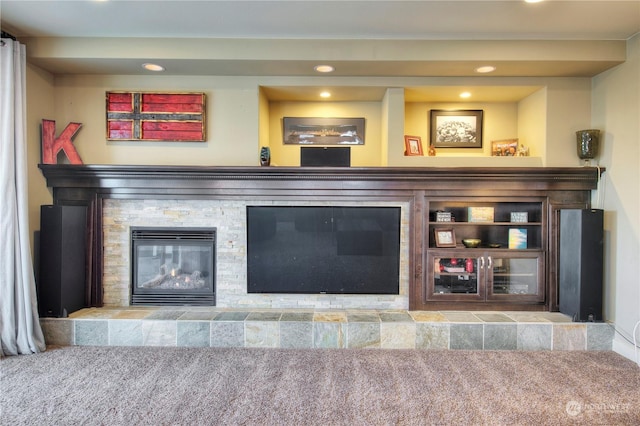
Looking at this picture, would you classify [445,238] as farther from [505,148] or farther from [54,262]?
[54,262]

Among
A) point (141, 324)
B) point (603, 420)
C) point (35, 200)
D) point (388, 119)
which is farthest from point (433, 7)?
point (35, 200)

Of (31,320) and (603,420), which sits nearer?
(603,420)

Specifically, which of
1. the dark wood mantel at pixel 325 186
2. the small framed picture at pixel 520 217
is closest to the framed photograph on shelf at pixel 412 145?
the dark wood mantel at pixel 325 186

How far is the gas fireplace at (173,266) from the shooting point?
303cm

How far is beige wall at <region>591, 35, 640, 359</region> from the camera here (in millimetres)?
2531

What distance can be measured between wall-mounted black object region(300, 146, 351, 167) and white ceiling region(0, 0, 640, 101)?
2.28 feet

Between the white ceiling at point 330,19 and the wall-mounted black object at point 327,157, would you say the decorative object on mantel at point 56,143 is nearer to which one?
the white ceiling at point 330,19

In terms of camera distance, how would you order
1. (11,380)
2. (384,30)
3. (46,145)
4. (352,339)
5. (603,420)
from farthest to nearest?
(46,145), (352,339), (384,30), (11,380), (603,420)

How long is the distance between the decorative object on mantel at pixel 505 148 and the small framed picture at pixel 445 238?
3.12 feet

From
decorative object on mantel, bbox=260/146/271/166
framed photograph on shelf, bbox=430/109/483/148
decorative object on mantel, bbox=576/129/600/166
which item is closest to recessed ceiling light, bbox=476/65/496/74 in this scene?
framed photograph on shelf, bbox=430/109/483/148

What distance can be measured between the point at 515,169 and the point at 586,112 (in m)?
0.89

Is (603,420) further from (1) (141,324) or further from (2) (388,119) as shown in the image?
(1) (141,324)

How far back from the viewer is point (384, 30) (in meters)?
2.48

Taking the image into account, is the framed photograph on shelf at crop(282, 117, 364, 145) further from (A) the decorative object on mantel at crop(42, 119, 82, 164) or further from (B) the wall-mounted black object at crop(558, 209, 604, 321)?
(B) the wall-mounted black object at crop(558, 209, 604, 321)
